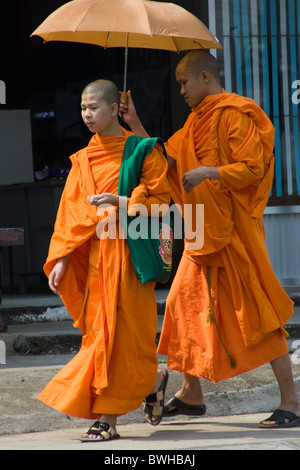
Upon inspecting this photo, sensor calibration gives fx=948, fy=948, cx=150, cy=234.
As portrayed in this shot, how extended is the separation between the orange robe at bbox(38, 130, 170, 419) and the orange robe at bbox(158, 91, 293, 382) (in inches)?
14.3

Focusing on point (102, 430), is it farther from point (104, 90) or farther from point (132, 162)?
point (104, 90)

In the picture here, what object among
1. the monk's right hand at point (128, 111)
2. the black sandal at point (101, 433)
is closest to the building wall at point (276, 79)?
the monk's right hand at point (128, 111)

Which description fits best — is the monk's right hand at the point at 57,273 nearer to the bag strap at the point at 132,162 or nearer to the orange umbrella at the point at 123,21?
the bag strap at the point at 132,162

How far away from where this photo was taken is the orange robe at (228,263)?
4.71 meters

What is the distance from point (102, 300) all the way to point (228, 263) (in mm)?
739

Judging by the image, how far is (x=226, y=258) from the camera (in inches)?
189

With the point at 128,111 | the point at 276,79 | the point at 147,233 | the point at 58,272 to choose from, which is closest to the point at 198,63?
the point at 128,111

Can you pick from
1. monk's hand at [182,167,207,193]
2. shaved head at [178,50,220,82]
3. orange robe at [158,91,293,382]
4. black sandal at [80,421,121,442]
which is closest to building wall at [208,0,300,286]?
shaved head at [178,50,220,82]

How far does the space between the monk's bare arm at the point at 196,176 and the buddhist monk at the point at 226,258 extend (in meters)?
0.03

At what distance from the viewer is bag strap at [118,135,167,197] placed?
4.44 meters

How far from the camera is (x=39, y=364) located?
5770 mm

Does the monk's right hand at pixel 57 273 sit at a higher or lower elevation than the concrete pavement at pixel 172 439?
higher

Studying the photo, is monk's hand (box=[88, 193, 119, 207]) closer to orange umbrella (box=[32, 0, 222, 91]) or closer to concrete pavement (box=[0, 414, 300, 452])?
orange umbrella (box=[32, 0, 222, 91])

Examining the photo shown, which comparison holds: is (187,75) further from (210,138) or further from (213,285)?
(213,285)
